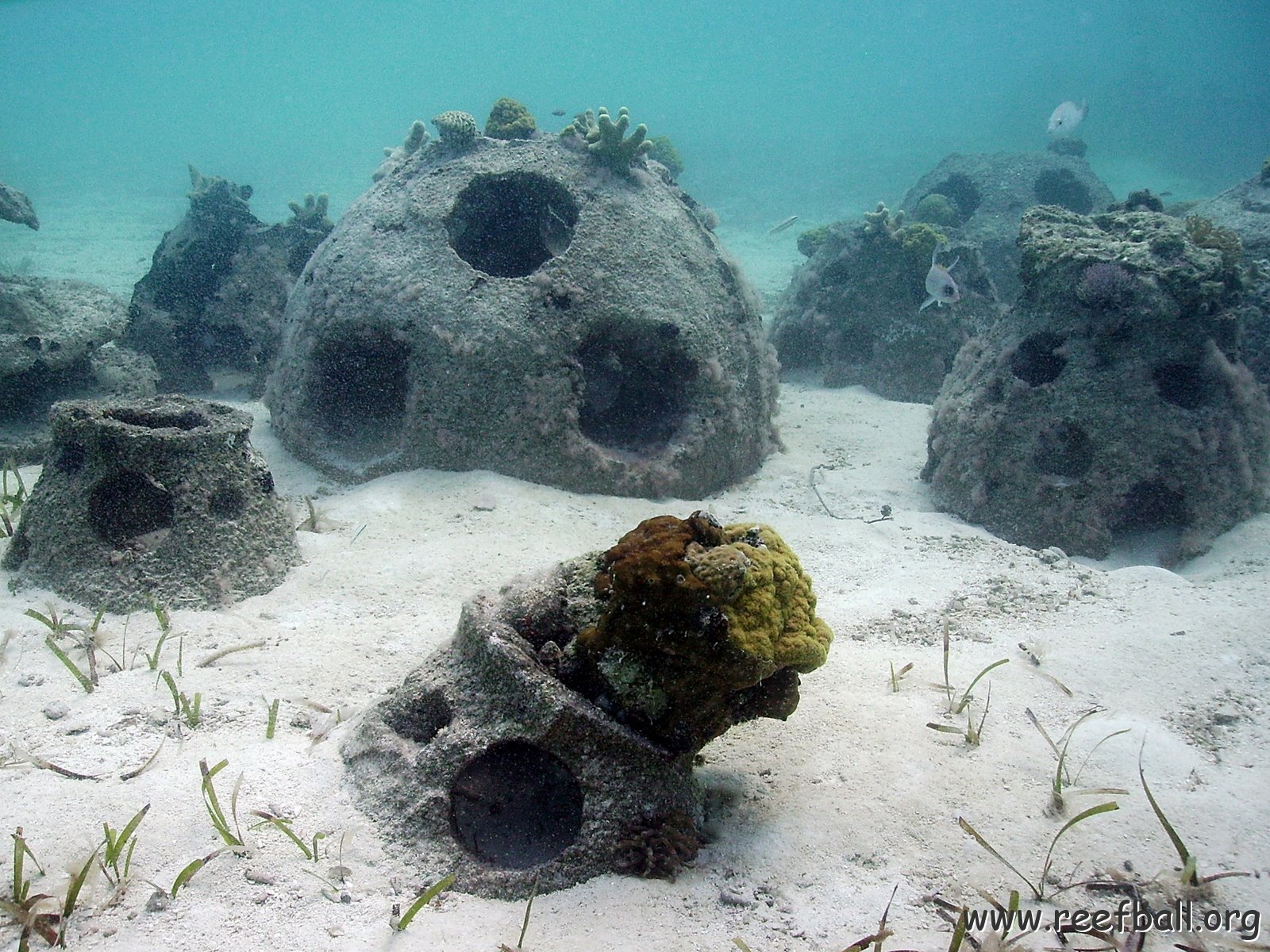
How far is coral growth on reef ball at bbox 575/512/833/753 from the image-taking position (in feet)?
7.70

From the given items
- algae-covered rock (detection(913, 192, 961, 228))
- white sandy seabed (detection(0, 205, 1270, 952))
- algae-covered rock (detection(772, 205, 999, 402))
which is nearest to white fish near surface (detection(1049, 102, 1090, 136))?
algae-covered rock (detection(913, 192, 961, 228))

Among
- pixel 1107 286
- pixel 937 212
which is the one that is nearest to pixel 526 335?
pixel 1107 286

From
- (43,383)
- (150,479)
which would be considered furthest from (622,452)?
(43,383)

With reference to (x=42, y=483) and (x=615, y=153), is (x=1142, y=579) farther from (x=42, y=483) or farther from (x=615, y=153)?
(x=42, y=483)

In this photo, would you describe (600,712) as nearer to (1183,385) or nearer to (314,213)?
(1183,385)

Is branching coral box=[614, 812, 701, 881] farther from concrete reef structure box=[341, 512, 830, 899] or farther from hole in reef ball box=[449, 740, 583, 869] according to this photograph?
hole in reef ball box=[449, 740, 583, 869]

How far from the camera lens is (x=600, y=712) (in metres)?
2.47

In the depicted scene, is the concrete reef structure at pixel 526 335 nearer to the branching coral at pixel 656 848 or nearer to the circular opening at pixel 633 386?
the circular opening at pixel 633 386

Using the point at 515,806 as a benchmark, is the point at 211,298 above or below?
above

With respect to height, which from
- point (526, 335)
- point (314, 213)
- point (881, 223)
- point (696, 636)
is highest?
point (881, 223)

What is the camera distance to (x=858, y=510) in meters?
6.46

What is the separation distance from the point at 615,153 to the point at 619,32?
133 m

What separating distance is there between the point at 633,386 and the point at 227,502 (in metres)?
4.09

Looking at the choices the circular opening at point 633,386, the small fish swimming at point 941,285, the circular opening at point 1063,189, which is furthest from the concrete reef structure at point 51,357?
the circular opening at point 1063,189
